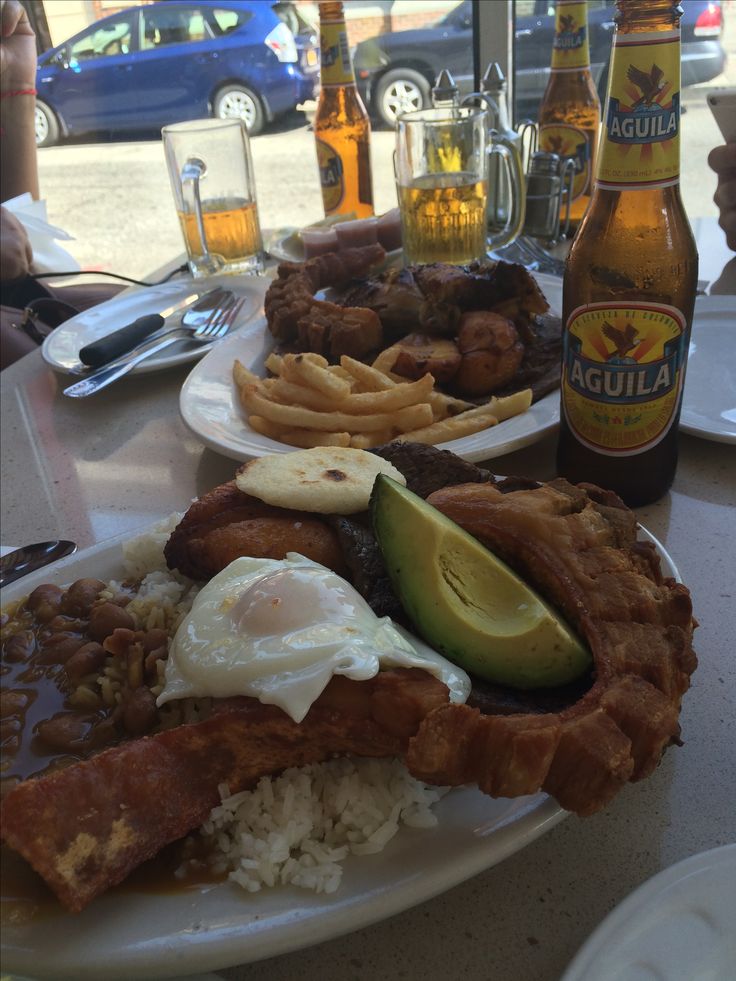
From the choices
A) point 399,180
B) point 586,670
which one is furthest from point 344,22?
point 586,670

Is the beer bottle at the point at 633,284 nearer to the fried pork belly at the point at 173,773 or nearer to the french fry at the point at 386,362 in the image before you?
the french fry at the point at 386,362

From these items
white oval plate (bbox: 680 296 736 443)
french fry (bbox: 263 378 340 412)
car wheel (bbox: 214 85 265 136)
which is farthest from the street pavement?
french fry (bbox: 263 378 340 412)

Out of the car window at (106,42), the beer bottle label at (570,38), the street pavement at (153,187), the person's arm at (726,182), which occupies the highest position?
the car window at (106,42)

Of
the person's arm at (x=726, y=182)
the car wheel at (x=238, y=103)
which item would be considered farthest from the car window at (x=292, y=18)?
the person's arm at (x=726, y=182)

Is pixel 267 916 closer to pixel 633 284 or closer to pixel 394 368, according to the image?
pixel 633 284

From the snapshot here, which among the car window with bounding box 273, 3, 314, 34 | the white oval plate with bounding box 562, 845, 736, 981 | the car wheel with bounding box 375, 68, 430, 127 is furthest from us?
the car window with bounding box 273, 3, 314, 34

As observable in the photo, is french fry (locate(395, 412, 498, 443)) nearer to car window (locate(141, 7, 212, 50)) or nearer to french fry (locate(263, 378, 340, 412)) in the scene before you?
french fry (locate(263, 378, 340, 412))
